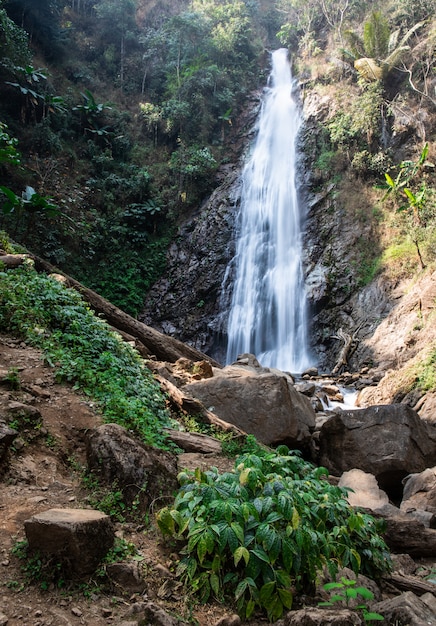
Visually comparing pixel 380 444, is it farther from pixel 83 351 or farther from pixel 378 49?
pixel 378 49

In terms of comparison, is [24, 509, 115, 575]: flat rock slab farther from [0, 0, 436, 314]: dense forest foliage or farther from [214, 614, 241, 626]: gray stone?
[0, 0, 436, 314]: dense forest foliage

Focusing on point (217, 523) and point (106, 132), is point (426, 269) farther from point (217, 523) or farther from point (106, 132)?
point (106, 132)

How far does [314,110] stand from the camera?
2203cm

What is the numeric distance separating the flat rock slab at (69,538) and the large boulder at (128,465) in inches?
28.7

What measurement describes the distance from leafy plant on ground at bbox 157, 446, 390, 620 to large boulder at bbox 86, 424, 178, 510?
28 centimetres

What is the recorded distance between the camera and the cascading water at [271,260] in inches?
653

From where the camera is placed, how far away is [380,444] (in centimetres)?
690

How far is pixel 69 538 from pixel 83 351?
10.8 ft

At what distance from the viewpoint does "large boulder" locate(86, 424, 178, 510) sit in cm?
299

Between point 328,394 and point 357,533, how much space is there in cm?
856

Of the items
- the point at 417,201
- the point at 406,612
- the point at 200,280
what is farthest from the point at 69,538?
the point at 200,280

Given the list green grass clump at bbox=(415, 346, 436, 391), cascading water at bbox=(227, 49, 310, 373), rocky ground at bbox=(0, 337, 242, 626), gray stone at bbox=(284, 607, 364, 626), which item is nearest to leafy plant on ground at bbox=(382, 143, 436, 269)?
cascading water at bbox=(227, 49, 310, 373)

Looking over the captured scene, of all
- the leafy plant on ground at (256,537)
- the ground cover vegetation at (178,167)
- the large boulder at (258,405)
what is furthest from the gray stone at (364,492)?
the leafy plant on ground at (256,537)

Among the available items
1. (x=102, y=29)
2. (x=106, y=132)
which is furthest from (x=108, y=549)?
(x=102, y=29)
